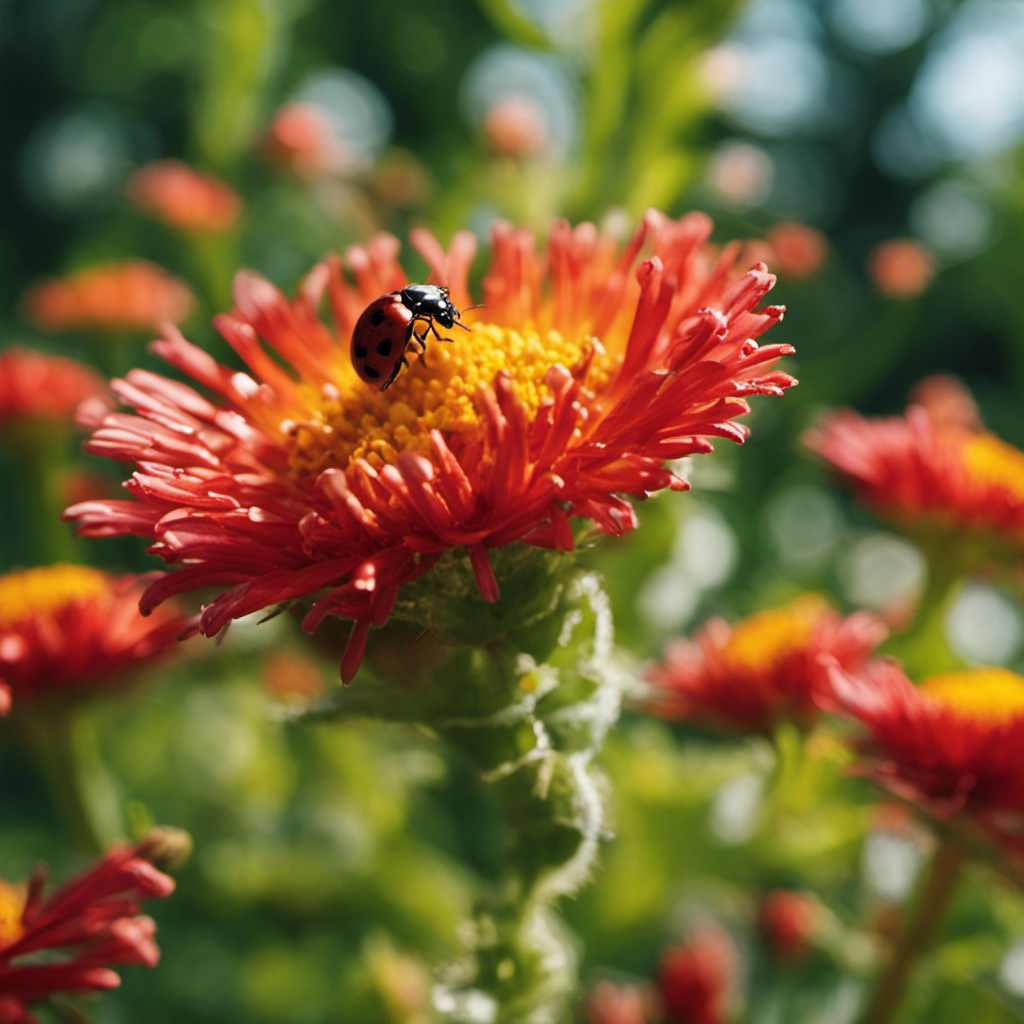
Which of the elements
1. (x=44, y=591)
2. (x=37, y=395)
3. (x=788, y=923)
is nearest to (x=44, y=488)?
(x=37, y=395)

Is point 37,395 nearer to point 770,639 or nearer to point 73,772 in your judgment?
point 73,772

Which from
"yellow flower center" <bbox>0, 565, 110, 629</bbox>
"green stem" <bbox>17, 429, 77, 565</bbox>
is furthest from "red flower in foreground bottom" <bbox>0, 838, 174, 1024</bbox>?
"green stem" <bbox>17, 429, 77, 565</bbox>

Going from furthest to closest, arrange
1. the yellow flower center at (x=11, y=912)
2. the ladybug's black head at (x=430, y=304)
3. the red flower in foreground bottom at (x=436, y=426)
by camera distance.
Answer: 1. the ladybug's black head at (x=430, y=304)
2. the yellow flower center at (x=11, y=912)
3. the red flower in foreground bottom at (x=436, y=426)

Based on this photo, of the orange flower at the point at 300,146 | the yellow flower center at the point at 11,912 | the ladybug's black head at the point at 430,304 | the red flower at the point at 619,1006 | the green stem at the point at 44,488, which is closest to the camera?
the yellow flower center at the point at 11,912

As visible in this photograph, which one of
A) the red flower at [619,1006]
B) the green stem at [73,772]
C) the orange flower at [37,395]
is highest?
the orange flower at [37,395]

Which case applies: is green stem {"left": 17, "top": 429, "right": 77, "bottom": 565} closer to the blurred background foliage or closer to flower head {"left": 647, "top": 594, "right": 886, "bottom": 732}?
the blurred background foliage

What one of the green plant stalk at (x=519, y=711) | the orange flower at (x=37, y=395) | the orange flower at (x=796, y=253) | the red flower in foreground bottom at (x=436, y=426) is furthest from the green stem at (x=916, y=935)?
the orange flower at (x=37, y=395)

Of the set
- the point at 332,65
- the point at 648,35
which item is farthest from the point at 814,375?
the point at 332,65

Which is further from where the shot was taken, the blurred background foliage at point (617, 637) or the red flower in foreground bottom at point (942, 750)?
the blurred background foliage at point (617, 637)

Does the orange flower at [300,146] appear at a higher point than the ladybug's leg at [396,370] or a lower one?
lower

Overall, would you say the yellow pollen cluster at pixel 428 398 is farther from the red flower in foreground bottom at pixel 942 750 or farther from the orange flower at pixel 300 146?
the orange flower at pixel 300 146
